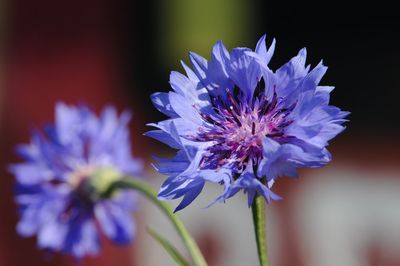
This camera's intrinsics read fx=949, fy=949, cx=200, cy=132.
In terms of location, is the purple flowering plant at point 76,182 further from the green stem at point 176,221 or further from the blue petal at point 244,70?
the blue petal at point 244,70

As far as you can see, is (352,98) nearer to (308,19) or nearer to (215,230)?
(308,19)

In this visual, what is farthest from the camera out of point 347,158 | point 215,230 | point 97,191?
point 347,158

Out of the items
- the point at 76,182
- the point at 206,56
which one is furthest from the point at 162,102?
the point at 206,56

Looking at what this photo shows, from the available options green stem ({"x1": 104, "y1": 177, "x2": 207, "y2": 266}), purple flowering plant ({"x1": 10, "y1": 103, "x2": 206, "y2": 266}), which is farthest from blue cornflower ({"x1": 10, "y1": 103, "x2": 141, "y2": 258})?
green stem ({"x1": 104, "y1": 177, "x2": 207, "y2": 266})

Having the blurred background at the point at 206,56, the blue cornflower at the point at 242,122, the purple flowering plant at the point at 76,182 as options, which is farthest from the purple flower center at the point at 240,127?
the blurred background at the point at 206,56

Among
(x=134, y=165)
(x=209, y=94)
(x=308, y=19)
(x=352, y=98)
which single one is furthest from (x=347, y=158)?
(x=209, y=94)

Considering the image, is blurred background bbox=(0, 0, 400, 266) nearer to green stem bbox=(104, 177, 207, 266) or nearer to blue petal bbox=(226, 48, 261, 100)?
green stem bbox=(104, 177, 207, 266)
